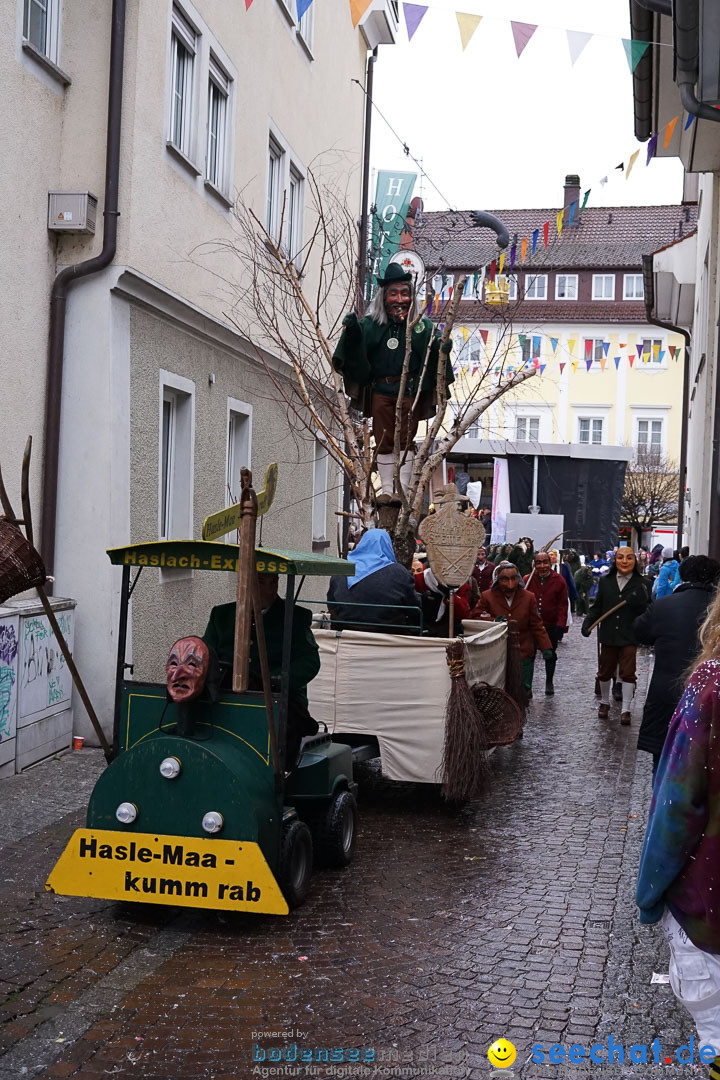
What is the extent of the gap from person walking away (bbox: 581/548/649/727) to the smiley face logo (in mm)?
8219

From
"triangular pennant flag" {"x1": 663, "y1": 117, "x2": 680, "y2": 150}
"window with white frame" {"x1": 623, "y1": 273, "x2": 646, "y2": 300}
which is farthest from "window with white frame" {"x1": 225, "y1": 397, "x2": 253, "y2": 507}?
"window with white frame" {"x1": 623, "y1": 273, "x2": 646, "y2": 300}

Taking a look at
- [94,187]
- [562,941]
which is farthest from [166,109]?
[562,941]

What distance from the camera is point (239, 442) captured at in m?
14.7

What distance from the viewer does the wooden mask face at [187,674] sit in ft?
18.4

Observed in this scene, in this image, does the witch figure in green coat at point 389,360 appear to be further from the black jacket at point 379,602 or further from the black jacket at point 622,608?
the black jacket at point 622,608

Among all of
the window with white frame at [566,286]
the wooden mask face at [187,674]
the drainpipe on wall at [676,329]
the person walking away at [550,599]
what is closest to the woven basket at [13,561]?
the wooden mask face at [187,674]

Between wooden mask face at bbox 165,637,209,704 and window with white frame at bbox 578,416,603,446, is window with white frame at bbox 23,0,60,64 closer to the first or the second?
wooden mask face at bbox 165,637,209,704

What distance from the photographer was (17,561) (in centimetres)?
534

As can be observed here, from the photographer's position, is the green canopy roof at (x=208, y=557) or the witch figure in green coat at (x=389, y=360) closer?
the green canopy roof at (x=208, y=557)

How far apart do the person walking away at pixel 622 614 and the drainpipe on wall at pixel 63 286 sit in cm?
589

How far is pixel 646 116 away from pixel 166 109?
5019mm

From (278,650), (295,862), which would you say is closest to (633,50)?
(278,650)

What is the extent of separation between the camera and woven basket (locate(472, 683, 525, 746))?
28.2 ft

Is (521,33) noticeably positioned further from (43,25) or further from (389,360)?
(43,25)
